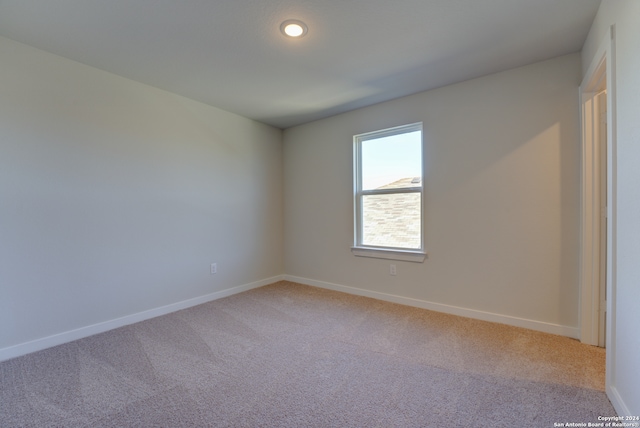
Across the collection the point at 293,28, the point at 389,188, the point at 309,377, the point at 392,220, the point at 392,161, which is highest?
the point at 293,28

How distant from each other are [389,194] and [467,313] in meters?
1.51

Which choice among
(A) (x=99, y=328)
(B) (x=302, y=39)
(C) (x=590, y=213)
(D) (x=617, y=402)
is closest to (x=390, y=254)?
(C) (x=590, y=213)

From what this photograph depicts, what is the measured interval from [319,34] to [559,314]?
2.99 meters

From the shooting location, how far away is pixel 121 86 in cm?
266

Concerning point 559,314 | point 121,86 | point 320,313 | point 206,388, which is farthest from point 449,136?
point 121,86

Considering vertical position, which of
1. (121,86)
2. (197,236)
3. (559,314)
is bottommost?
(559,314)

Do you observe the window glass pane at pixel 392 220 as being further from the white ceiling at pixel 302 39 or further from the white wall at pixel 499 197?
the white ceiling at pixel 302 39

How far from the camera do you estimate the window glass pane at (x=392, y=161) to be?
3176mm

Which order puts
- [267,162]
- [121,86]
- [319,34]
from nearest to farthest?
[319,34], [121,86], [267,162]

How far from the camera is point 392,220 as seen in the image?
338 cm

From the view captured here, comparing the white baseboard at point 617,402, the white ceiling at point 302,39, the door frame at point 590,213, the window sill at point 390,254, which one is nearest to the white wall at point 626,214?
the white baseboard at point 617,402

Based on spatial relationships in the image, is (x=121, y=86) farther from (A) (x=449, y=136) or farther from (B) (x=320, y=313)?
(A) (x=449, y=136)

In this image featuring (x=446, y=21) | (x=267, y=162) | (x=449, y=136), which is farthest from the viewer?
(x=267, y=162)

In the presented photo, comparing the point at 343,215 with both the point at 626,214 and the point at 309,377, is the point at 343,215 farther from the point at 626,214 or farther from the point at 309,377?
the point at 626,214
